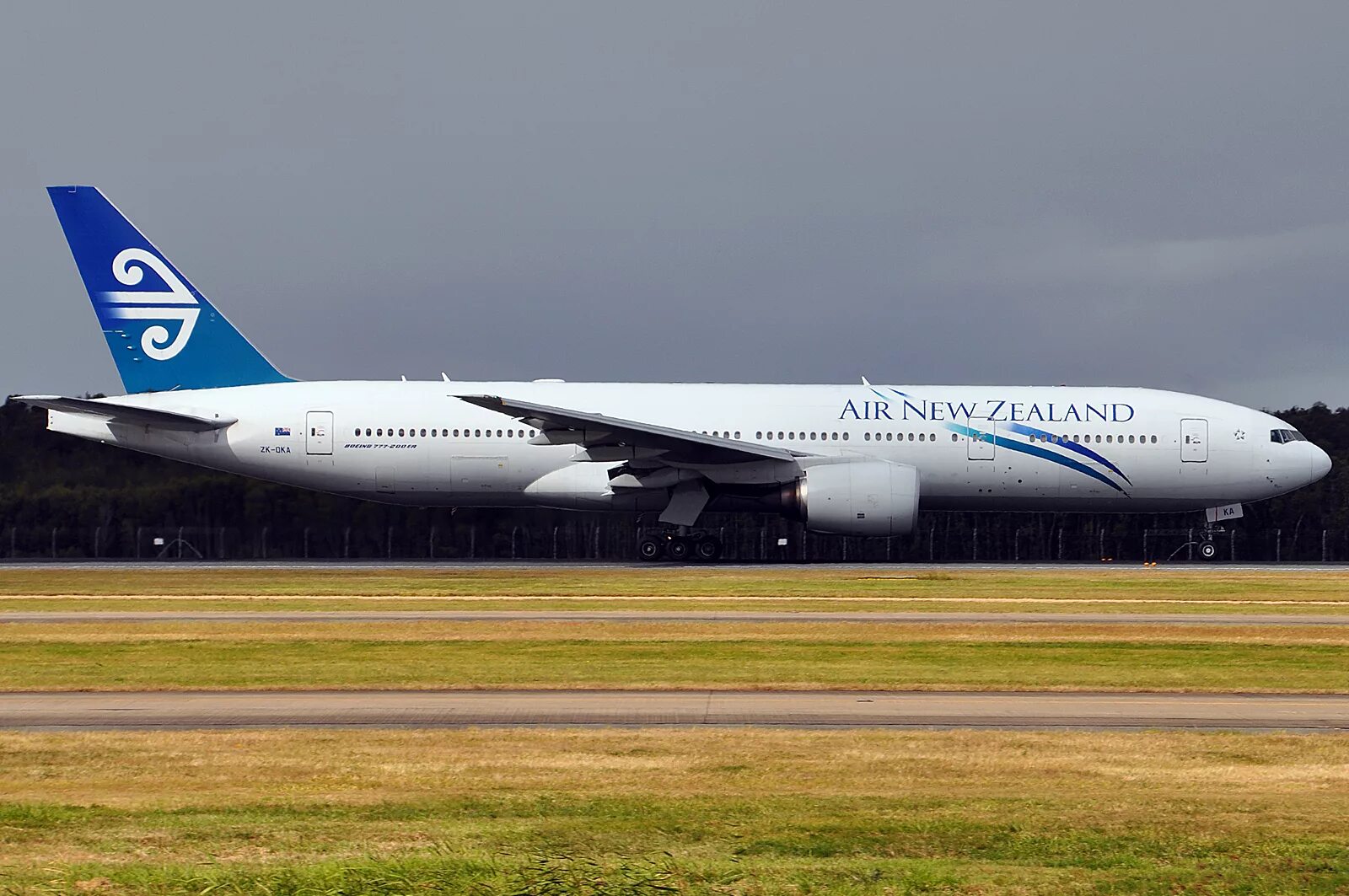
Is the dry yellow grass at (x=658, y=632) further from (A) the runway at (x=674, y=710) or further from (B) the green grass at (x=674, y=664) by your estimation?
(A) the runway at (x=674, y=710)

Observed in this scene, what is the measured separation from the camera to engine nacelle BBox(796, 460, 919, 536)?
101ft

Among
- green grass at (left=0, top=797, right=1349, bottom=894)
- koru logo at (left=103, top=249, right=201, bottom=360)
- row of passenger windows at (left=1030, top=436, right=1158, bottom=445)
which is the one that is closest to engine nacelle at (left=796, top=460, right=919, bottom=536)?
row of passenger windows at (left=1030, top=436, right=1158, bottom=445)

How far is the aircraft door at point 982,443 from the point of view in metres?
33.0

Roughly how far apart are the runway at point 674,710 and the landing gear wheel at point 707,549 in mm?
19319

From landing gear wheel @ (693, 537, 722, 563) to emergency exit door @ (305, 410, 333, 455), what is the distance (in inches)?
347

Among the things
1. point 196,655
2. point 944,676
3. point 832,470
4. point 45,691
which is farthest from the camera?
point 832,470

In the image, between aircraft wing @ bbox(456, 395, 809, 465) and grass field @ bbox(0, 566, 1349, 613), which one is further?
aircraft wing @ bbox(456, 395, 809, 465)

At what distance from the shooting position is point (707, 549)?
32812mm

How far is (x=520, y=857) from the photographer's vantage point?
22.3 ft

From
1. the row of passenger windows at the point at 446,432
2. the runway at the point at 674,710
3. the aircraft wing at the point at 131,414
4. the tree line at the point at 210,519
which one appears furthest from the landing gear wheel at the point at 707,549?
the runway at the point at 674,710

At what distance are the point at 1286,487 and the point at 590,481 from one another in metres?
17.2

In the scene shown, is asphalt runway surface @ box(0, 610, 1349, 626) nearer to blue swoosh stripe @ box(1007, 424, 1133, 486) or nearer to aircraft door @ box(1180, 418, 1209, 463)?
blue swoosh stripe @ box(1007, 424, 1133, 486)

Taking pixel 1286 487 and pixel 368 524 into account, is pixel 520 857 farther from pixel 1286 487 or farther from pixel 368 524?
pixel 1286 487

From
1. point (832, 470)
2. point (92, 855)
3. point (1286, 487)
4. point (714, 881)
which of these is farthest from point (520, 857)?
point (1286, 487)
